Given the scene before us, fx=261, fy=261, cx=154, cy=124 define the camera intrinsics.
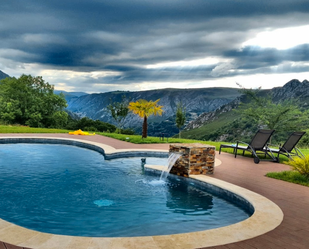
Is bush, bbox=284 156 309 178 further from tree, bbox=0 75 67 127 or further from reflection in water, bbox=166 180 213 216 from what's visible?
tree, bbox=0 75 67 127

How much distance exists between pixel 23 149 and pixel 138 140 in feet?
20.5

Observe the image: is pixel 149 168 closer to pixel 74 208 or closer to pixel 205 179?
pixel 205 179

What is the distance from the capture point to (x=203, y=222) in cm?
488

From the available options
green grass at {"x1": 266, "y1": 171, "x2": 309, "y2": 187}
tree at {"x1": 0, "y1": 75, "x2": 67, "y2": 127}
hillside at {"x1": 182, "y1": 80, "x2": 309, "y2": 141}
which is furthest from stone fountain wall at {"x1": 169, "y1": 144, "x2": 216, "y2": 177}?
hillside at {"x1": 182, "y1": 80, "x2": 309, "y2": 141}

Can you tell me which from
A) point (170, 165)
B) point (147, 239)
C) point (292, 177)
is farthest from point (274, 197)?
point (147, 239)

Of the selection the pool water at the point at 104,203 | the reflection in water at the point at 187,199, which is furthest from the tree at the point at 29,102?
the reflection in water at the point at 187,199

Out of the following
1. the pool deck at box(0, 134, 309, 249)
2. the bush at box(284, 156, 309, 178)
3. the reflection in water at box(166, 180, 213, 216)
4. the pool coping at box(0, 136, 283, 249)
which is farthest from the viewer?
the bush at box(284, 156, 309, 178)

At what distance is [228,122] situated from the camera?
9825 centimetres

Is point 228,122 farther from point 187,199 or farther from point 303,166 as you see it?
point 187,199

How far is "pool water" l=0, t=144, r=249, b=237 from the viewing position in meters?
4.61

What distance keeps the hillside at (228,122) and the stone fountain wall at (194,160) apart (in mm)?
61221

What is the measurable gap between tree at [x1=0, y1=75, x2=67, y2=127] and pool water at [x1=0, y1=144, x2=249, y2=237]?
2520 cm

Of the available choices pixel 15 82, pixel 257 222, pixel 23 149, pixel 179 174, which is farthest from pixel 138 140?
pixel 15 82

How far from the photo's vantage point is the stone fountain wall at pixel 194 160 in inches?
300
